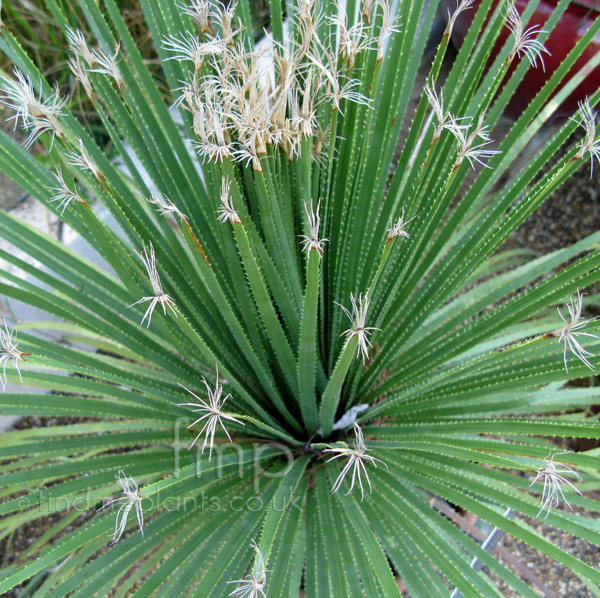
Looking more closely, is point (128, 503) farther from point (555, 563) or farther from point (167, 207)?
point (555, 563)

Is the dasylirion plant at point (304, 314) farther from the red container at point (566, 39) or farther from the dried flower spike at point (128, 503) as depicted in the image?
the red container at point (566, 39)

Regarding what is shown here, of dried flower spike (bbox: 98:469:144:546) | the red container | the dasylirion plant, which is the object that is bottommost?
dried flower spike (bbox: 98:469:144:546)

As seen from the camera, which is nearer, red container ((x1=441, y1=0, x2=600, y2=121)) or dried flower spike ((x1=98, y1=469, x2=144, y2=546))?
dried flower spike ((x1=98, y1=469, x2=144, y2=546))

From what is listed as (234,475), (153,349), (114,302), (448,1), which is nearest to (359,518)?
(234,475)

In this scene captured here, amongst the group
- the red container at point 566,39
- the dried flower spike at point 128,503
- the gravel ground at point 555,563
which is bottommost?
the gravel ground at point 555,563

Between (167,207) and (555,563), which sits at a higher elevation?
(167,207)

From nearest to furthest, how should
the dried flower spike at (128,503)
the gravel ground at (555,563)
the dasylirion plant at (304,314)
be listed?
1. the dried flower spike at (128,503)
2. the dasylirion plant at (304,314)
3. the gravel ground at (555,563)

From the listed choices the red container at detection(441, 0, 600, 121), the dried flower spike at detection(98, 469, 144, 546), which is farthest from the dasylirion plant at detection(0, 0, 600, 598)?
the red container at detection(441, 0, 600, 121)

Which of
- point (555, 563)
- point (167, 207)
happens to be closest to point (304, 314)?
point (167, 207)

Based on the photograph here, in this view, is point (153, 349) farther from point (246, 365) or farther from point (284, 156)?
point (284, 156)

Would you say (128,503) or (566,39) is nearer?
(128,503)

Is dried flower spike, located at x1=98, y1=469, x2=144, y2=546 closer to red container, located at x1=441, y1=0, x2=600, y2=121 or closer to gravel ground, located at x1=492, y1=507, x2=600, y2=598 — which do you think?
gravel ground, located at x1=492, y1=507, x2=600, y2=598

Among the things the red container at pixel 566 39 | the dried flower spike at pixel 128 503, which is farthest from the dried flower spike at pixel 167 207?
the red container at pixel 566 39
